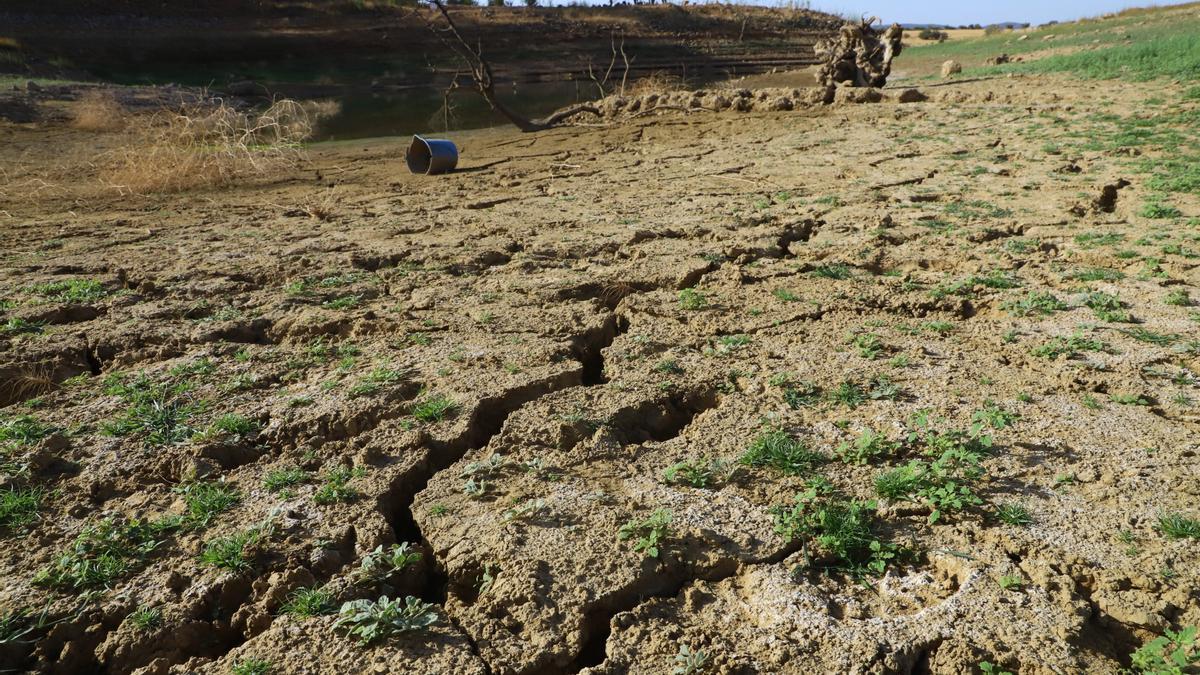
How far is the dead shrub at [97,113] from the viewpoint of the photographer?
44.0 ft

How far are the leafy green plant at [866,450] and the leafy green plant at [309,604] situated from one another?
1728mm

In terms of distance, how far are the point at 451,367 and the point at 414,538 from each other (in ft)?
3.61

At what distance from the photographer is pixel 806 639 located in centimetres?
199

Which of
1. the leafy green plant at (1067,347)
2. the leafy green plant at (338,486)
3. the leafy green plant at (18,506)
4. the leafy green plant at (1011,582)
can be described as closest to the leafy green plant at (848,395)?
the leafy green plant at (1067,347)

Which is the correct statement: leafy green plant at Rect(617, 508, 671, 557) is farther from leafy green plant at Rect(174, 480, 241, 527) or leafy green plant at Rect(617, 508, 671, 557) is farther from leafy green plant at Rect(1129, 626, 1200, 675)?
leafy green plant at Rect(174, 480, 241, 527)

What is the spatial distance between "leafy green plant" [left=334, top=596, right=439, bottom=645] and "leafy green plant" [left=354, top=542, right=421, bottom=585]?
5.1 inches

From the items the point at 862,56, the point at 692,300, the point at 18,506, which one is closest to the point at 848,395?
the point at 692,300

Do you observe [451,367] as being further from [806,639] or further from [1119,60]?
[1119,60]

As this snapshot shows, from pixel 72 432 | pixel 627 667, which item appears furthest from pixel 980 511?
pixel 72 432

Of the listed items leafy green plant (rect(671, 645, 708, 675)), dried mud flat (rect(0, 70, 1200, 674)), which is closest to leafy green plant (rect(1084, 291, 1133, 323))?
dried mud flat (rect(0, 70, 1200, 674))

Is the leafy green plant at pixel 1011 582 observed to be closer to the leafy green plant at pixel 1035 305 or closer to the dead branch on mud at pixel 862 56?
the leafy green plant at pixel 1035 305

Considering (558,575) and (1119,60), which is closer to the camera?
(558,575)

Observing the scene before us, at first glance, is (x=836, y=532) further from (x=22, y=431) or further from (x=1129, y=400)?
(x=22, y=431)

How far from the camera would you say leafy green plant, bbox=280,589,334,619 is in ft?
7.00
